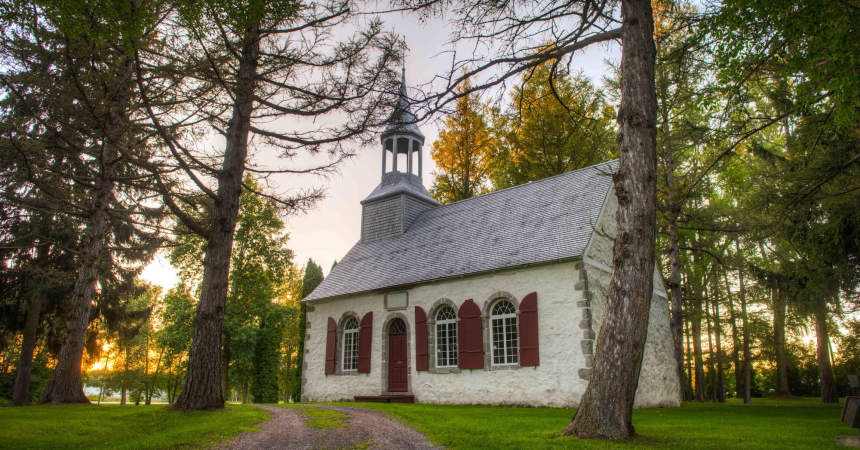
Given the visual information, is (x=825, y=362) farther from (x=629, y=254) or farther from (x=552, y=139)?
(x=629, y=254)

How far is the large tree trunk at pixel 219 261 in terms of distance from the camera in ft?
26.1

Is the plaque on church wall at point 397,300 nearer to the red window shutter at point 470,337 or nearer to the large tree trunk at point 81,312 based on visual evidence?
the red window shutter at point 470,337

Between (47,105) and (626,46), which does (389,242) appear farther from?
(626,46)

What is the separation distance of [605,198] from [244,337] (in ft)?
53.4

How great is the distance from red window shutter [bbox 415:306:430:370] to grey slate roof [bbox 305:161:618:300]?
1.07m

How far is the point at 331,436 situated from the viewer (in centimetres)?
606

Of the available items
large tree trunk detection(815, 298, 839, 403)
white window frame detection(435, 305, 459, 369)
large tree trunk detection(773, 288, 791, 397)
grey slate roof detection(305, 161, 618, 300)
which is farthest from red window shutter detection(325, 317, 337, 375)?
large tree trunk detection(815, 298, 839, 403)

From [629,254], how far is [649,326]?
8.81 m

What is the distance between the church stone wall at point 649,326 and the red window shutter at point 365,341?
7.27 metres

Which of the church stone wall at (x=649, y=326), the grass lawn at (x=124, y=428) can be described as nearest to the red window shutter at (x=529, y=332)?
the church stone wall at (x=649, y=326)

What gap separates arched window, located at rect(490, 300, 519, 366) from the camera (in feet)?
43.0

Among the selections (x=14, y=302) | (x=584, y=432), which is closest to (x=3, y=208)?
(x=14, y=302)

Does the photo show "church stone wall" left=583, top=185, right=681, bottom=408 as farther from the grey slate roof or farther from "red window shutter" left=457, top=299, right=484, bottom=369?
"red window shutter" left=457, top=299, right=484, bottom=369

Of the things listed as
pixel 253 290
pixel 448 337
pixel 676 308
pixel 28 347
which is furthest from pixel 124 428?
pixel 253 290
